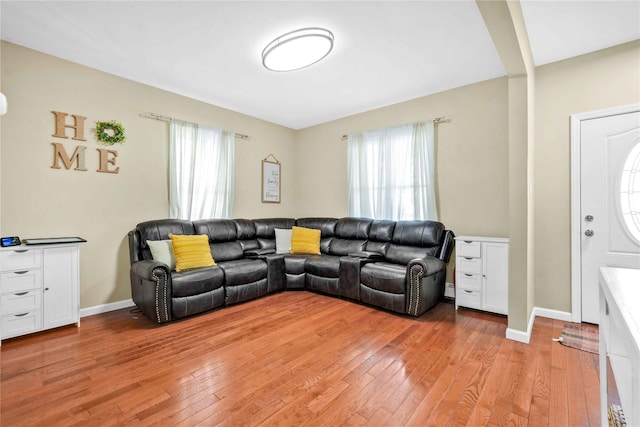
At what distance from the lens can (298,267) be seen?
4047mm

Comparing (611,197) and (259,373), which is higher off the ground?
(611,197)

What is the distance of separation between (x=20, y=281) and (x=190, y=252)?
140 centimetres

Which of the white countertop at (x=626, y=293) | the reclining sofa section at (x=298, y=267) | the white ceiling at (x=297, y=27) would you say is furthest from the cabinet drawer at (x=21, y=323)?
the white countertop at (x=626, y=293)

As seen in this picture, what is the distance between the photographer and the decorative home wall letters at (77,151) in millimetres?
2920

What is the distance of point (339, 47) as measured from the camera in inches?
107

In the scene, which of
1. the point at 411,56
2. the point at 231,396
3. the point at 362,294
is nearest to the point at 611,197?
the point at 411,56

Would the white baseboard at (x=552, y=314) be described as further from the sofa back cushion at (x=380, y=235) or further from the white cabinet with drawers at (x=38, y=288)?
the white cabinet with drawers at (x=38, y=288)

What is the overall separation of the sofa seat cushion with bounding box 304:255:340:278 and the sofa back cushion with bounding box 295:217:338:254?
0.48 meters

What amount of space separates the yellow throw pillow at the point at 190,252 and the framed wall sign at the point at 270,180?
5.73ft

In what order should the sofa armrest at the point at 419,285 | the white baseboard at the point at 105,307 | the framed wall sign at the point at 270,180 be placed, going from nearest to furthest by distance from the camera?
the sofa armrest at the point at 419,285 < the white baseboard at the point at 105,307 < the framed wall sign at the point at 270,180

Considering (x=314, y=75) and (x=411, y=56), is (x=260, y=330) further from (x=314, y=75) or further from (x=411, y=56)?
(x=411, y=56)

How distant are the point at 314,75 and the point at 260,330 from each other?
111 inches

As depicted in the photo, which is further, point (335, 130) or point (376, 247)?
point (335, 130)

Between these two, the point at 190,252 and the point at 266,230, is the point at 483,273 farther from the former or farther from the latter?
the point at 190,252
